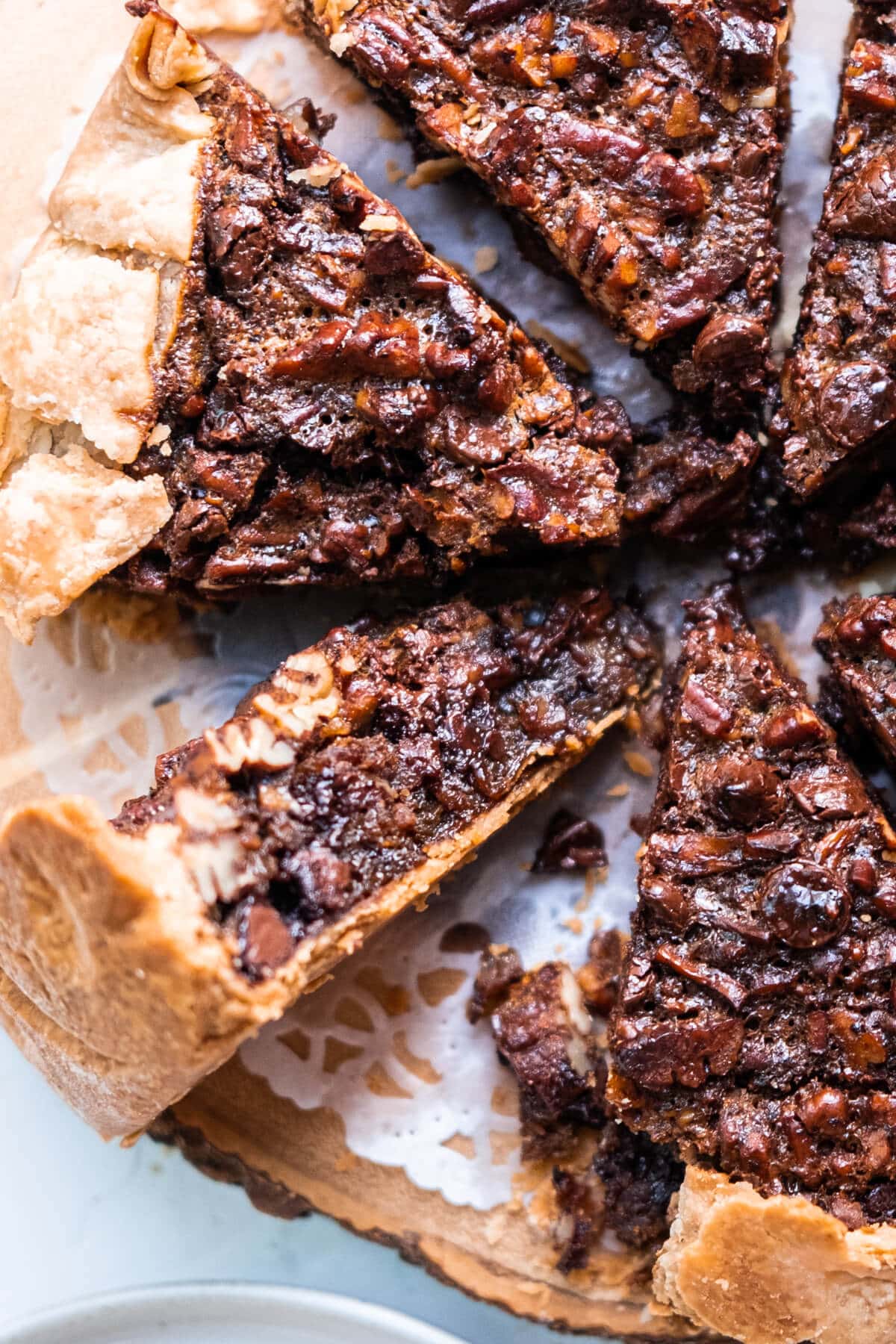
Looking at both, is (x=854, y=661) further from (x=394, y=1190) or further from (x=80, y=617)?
(x=80, y=617)

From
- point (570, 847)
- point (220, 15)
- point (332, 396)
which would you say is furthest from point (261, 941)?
point (220, 15)

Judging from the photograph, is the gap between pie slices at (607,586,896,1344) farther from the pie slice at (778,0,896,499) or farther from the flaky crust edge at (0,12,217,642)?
the flaky crust edge at (0,12,217,642)

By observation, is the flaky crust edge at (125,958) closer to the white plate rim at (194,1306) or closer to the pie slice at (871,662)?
the white plate rim at (194,1306)

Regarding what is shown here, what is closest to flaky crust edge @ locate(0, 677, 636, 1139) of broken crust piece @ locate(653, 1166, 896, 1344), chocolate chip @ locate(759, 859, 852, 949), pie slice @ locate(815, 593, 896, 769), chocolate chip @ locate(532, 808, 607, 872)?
chocolate chip @ locate(532, 808, 607, 872)

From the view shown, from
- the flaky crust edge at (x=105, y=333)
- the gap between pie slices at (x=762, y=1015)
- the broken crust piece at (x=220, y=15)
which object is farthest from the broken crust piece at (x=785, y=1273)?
A: the broken crust piece at (x=220, y=15)

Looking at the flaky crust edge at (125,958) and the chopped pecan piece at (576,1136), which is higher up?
the chopped pecan piece at (576,1136)

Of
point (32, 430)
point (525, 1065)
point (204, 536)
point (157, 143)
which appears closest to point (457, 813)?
point (525, 1065)
